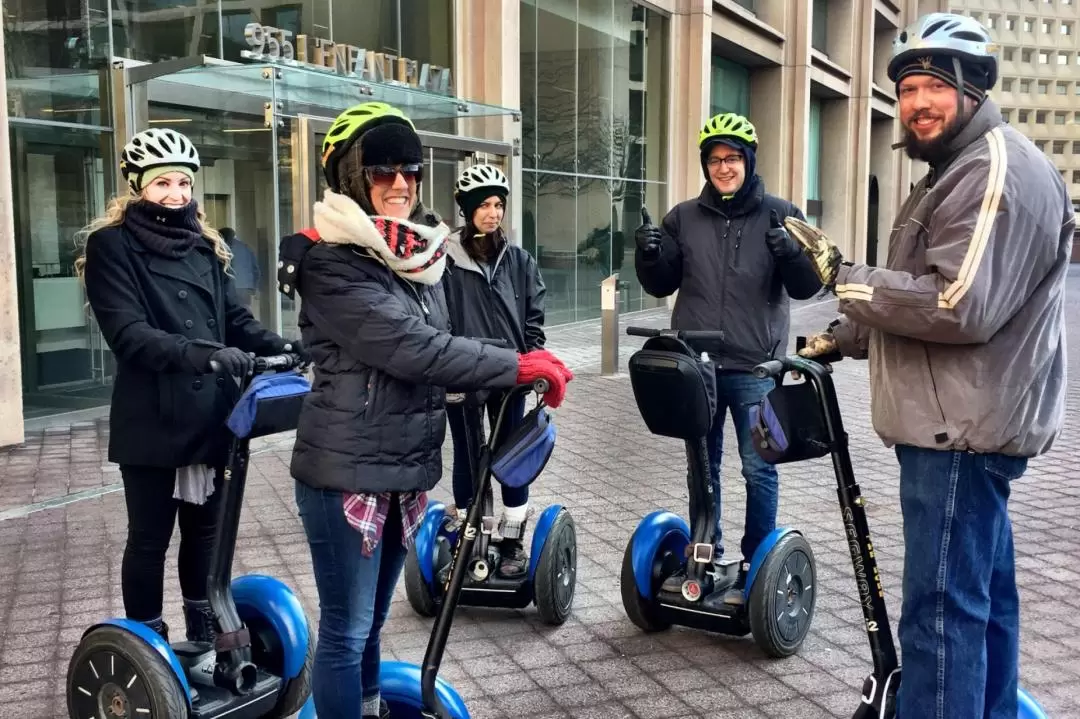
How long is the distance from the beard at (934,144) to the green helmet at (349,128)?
1355mm

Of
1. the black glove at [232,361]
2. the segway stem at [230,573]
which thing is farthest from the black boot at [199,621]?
the black glove at [232,361]

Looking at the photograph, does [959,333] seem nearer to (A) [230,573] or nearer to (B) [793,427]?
(B) [793,427]

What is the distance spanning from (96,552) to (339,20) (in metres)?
9.12

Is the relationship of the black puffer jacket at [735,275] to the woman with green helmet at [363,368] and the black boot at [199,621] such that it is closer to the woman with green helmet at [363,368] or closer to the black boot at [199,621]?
the woman with green helmet at [363,368]

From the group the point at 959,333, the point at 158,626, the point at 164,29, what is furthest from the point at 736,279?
the point at 164,29

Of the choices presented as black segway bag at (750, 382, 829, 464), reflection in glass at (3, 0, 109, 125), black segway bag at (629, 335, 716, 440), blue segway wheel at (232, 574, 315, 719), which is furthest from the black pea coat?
reflection in glass at (3, 0, 109, 125)

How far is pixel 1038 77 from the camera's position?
93.9 m

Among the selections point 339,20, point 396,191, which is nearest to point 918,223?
point 396,191

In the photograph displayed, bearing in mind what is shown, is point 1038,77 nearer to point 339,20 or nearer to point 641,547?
point 339,20

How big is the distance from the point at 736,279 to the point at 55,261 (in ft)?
25.4

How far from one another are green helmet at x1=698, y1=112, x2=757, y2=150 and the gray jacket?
1.56 metres

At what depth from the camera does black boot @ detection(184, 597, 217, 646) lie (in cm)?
356

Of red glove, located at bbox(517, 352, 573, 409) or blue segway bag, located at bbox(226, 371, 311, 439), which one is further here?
blue segway bag, located at bbox(226, 371, 311, 439)

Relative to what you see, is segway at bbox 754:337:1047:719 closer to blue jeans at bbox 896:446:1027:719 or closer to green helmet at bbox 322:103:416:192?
blue jeans at bbox 896:446:1027:719
